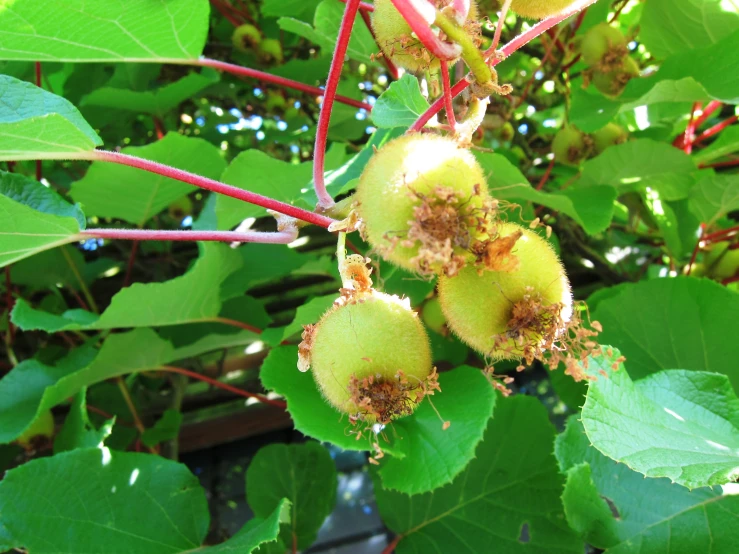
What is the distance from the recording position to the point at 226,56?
2480mm

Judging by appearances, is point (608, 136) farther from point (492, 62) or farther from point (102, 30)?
point (102, 30)

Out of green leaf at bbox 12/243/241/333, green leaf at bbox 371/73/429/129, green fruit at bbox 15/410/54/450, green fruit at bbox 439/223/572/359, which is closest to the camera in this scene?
green fruit at bbox 439/223/572/359

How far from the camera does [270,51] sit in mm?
2154

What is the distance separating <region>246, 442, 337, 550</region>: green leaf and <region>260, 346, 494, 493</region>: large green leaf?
0.63m

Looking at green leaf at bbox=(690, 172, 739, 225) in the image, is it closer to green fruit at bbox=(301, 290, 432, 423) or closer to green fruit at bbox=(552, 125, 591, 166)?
green fruit at bbox=(552, 125, 591, 166)

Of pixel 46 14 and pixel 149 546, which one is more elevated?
→ pixel 46 14

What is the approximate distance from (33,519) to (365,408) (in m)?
0.89

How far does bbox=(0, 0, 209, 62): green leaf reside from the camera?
1.12m

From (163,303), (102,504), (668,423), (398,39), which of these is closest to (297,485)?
(102,504)

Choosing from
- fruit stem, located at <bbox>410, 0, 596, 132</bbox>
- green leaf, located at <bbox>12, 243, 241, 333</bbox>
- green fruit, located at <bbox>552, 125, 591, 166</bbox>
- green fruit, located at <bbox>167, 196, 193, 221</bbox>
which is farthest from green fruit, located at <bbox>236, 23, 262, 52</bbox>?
fruit stem, located at <bbox>410, 0, 596, 132</bbox>

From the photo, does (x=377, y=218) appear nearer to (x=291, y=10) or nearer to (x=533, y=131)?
(x=291, y=10)

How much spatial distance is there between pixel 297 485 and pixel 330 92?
133 cm

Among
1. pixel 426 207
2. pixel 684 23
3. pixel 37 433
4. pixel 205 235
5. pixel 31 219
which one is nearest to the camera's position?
pixel 426 207

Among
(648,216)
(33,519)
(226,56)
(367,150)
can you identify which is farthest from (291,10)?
(33,519)
